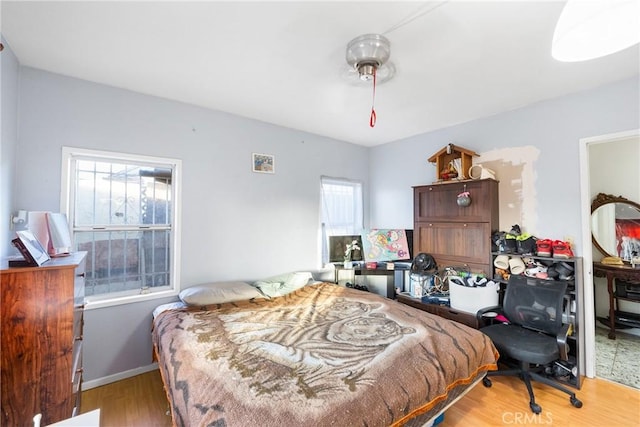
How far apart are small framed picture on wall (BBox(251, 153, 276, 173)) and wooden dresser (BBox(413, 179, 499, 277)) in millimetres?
1913

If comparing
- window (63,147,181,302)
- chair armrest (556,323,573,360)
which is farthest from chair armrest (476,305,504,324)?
window (63,147,181,302)

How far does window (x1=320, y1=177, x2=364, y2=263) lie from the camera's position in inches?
156

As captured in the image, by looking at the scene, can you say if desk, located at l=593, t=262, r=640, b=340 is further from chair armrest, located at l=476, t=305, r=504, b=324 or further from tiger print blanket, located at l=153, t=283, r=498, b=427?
tiger print blanket, located at l=153, t=283, r=498, b=427

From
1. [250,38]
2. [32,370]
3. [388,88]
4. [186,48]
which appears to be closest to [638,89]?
[388,88]

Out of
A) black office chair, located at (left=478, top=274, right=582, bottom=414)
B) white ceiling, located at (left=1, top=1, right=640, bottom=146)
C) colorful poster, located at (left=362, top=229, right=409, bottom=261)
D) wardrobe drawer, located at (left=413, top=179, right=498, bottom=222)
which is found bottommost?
black office chair, located at (left=478, top=274, right=582, bottom=414)

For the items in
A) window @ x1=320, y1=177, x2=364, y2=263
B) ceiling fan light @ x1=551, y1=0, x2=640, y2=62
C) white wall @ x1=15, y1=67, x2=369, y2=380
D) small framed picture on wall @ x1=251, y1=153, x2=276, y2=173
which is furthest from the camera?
window @ x1=320, y1=177, x2=364, y2=263

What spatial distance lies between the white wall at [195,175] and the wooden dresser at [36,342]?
4.27 ft

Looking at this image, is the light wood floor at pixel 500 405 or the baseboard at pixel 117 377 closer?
the light wood floor at pixel 500 405

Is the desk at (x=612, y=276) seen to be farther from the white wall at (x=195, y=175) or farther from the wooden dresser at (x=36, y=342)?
the wooden dresser at (x=36, y=342)

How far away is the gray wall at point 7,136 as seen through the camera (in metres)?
1.76

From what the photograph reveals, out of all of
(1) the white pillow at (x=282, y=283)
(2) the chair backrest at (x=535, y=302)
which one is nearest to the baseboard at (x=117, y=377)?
(1) the white pillow at (x=282, y=283)

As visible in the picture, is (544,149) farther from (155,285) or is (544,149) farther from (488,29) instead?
(155,285)

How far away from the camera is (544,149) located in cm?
275

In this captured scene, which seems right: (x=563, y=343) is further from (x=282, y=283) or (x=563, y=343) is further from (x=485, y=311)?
(x=282, y=283)
